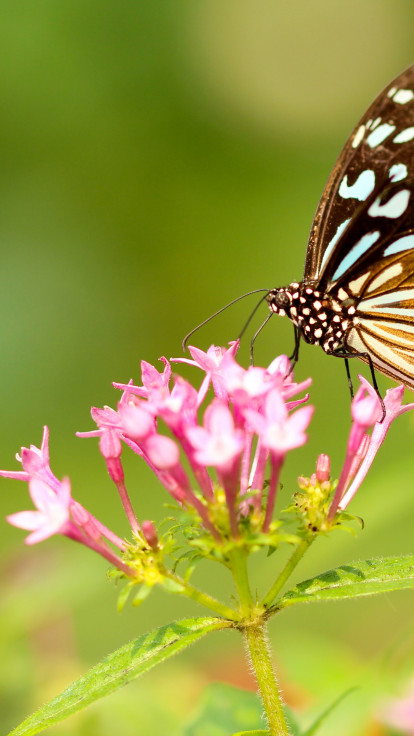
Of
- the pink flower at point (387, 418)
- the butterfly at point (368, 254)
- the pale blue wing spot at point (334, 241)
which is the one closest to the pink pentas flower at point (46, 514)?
the pink flower at point (387, 418)

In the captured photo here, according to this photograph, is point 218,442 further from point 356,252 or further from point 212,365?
point 356,252

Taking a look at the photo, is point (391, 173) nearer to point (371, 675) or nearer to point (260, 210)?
point (371, 675)

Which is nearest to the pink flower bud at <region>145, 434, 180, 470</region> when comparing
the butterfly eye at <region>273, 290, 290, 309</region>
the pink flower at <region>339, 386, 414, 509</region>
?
the pink flower at <region>339, 386, 414, 509</region>

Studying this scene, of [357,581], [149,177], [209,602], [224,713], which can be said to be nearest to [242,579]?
[209,602]

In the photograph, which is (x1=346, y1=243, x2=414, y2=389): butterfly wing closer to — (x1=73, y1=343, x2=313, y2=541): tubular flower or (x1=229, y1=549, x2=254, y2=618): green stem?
(x1=73, y1=343, x2=313, y2=541): tubular flower

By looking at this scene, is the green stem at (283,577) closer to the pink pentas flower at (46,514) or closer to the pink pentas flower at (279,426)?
the pink pentas flower at (279,426)
